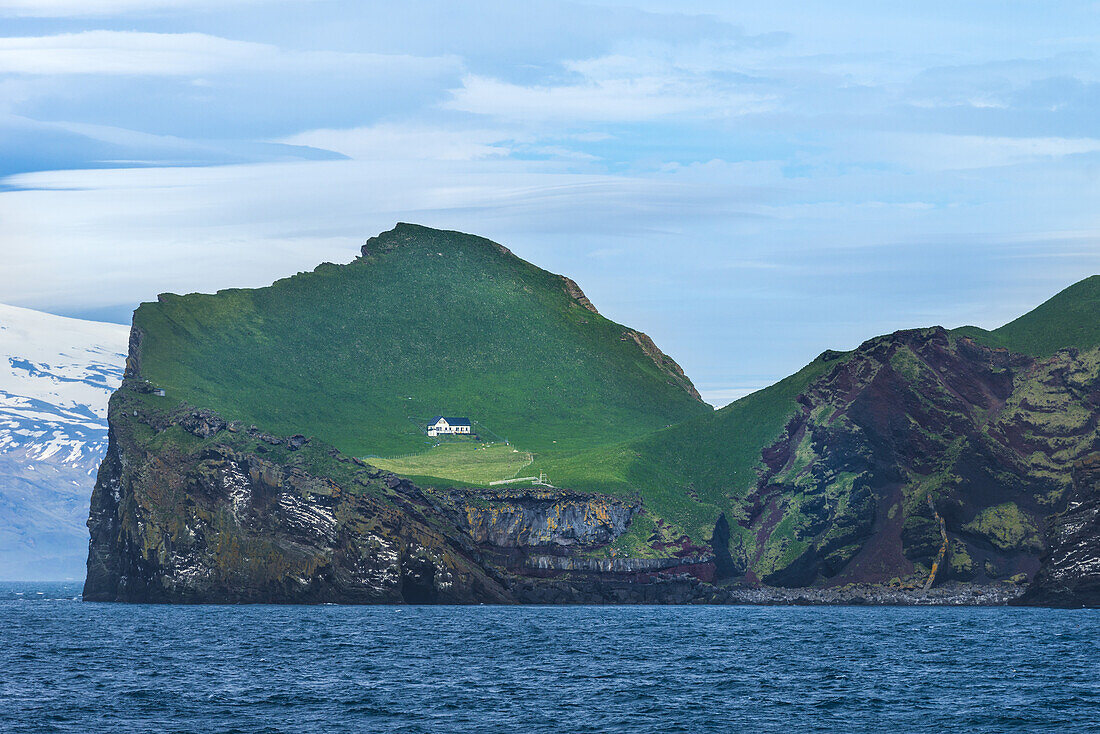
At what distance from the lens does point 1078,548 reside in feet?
616

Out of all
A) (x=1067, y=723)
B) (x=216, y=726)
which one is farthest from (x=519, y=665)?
(x=1067, y=723)

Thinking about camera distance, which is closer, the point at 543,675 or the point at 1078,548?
the point at 543,675

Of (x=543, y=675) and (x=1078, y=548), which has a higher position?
(x=1078, y=548)

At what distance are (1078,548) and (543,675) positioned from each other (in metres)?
111

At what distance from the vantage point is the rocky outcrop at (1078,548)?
612 feet

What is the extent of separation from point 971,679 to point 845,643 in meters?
34.8

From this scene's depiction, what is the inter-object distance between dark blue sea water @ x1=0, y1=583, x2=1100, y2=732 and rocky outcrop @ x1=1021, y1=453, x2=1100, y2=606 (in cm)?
1682

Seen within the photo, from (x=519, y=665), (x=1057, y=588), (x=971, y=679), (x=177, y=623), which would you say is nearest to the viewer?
(x=971, y=679)

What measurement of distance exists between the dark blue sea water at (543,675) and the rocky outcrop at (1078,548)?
55.2ft

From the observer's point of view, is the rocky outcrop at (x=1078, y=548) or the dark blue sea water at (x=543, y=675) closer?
the dark blue sea water at (x=543, y=675)

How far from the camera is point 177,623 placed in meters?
161

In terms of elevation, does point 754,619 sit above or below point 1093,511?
below

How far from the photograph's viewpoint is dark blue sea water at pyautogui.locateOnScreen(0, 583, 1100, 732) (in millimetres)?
83938

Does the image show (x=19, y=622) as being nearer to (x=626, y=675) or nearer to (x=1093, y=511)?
(x=626, y=675)
